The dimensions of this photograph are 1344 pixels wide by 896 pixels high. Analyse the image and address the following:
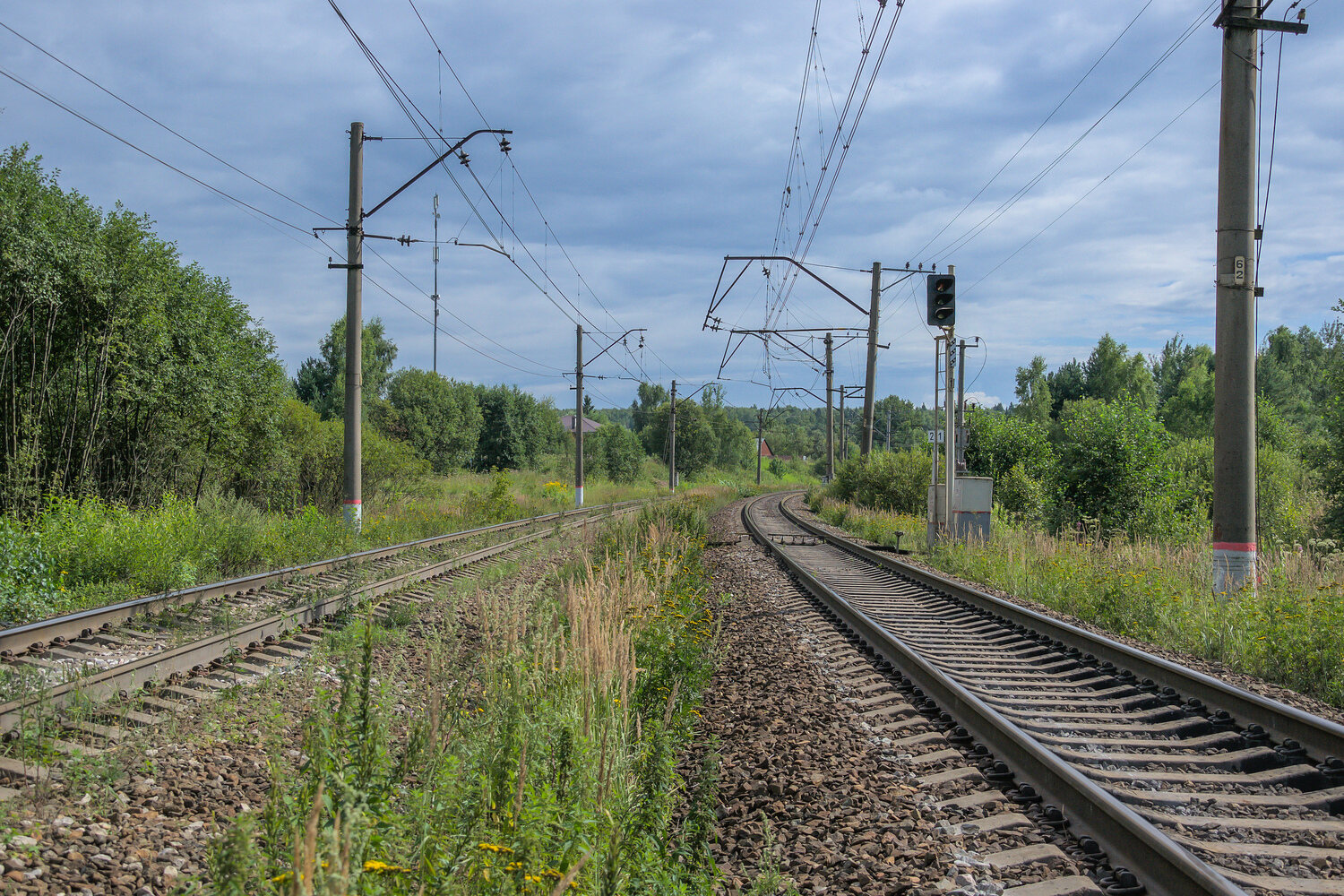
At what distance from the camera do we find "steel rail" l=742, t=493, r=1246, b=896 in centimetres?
313

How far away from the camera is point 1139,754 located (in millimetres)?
4973

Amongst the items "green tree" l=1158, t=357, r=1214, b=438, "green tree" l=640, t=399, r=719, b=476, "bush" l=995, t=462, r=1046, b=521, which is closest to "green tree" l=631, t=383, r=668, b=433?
"green tree" l=640, t=399, r=719, b=476

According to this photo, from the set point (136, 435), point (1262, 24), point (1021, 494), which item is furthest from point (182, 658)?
point (1021, 494)

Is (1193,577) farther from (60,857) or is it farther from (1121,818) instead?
(60,857)

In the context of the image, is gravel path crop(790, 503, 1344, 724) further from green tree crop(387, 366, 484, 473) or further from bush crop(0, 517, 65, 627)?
green tree crop(387, 366, 484, 473)

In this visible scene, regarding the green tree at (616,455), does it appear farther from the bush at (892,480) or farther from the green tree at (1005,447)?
the green tree at (1005,447)

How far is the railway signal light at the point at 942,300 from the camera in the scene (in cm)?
1597

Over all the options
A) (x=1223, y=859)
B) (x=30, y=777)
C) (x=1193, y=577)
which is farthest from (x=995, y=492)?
(x=30, y=777)

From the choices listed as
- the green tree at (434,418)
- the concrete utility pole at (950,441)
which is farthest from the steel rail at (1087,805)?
the green tree at (434,418)

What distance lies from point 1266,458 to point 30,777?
37.1 m

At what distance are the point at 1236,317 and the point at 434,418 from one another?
55028 mm

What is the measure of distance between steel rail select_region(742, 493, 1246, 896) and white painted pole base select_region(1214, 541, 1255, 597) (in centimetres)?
512

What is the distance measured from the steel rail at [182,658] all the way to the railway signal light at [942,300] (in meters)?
10.8

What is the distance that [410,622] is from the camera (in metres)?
8.80
